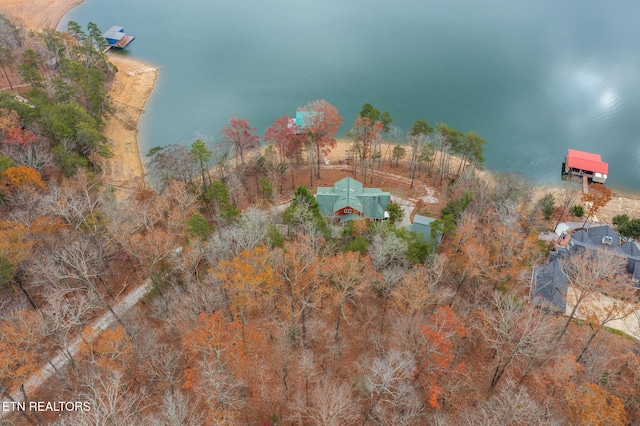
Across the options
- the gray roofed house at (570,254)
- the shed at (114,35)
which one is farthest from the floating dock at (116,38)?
the gray roofed house at (570,254)

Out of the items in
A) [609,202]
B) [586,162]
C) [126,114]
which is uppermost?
[126,114]

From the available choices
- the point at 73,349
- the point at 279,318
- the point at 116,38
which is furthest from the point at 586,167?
the point at 116,38

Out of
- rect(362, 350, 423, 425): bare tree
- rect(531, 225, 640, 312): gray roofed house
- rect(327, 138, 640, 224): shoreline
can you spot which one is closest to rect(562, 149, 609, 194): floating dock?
rect(327, 138, 640, 224): shoreline

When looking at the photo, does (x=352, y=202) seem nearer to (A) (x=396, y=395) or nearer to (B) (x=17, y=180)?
(A) (x=396, y=395)

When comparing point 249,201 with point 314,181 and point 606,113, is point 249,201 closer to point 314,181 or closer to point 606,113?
point 314,181

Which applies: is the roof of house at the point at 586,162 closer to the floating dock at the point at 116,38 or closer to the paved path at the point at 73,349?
the paved path at the point at 73,349
